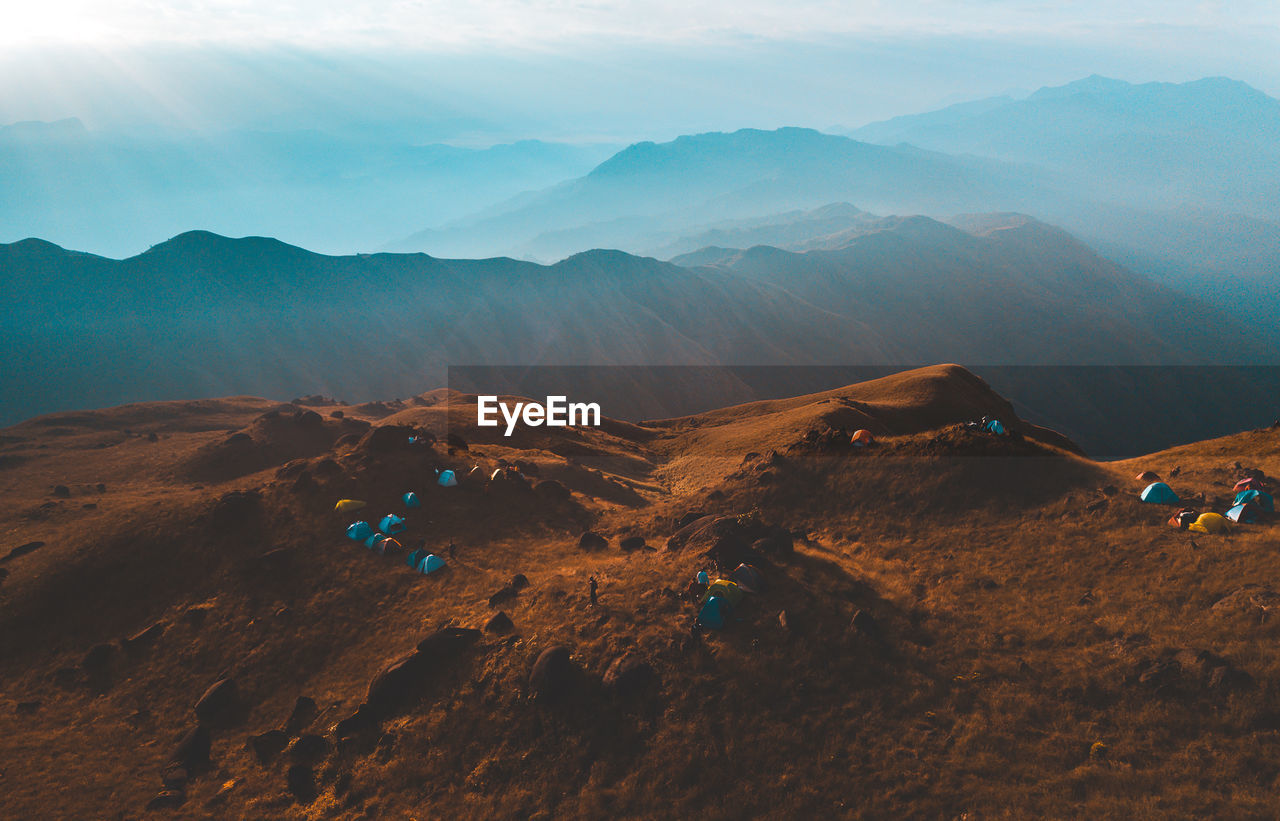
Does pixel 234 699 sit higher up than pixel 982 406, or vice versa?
A: pixel 982 406

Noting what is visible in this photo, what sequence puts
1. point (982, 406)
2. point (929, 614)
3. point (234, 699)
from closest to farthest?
point (929, 614) < point (234, 699) < point (982, 406)

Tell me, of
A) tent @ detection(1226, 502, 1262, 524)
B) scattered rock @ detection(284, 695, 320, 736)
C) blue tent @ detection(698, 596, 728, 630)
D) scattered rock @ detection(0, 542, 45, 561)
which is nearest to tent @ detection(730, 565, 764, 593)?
blue tent @ detection(698, 596, 728, 630)

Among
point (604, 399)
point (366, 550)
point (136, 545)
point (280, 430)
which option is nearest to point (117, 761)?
point (366, 550)

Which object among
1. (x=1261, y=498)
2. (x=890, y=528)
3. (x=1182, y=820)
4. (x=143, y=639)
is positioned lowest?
(x=143, y=639)

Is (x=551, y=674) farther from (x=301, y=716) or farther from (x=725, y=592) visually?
(x=301, y=716)

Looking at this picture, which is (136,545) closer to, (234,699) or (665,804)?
(234,699)

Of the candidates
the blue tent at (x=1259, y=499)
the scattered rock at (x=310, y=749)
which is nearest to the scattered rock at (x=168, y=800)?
the scattered rock at (x=310, y=749)
